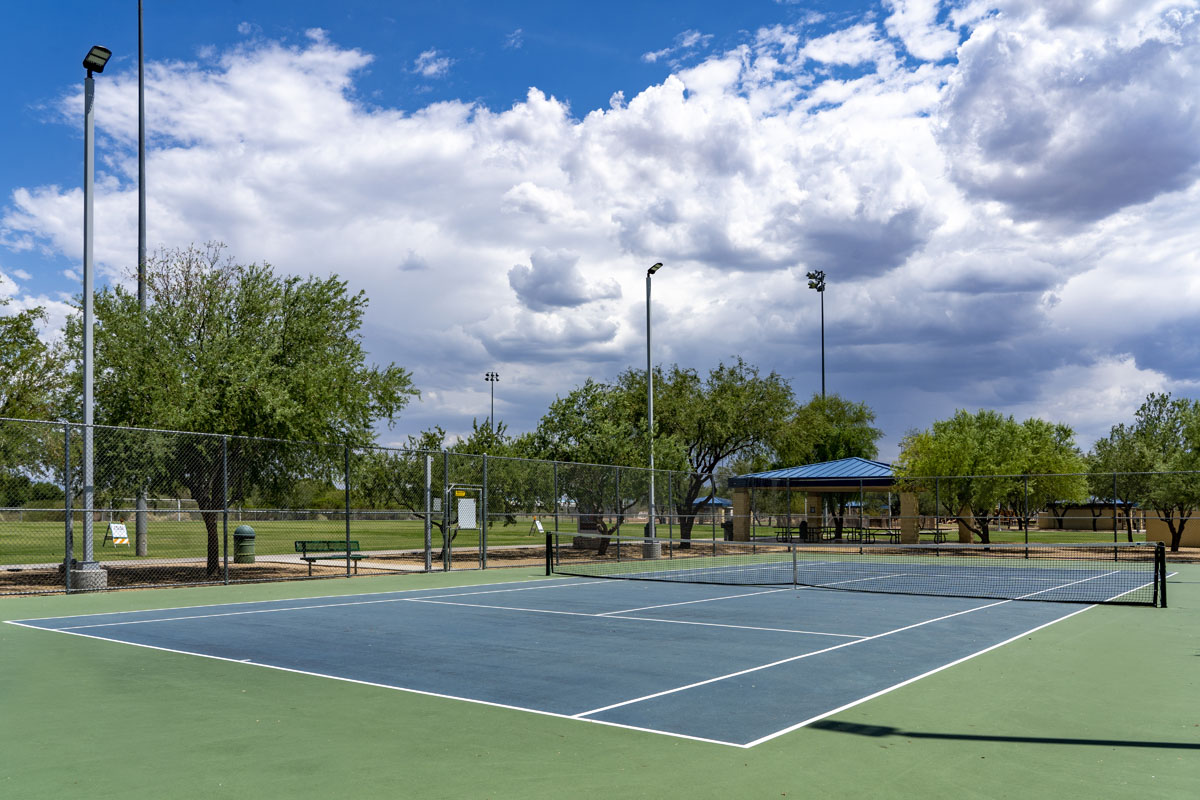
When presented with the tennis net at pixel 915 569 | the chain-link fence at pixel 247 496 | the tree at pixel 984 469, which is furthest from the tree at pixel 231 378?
the tree at pixel 984 469

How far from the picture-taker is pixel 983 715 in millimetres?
8094

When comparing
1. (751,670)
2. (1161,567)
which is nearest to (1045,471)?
(1161,567)

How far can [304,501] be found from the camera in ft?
88.0

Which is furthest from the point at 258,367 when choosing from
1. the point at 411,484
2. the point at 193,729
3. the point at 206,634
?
the point at 193,729

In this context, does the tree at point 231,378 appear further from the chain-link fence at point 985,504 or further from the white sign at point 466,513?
the chain-link fence at point 985,504

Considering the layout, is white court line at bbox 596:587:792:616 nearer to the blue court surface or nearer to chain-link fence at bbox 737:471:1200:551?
the blue court surface

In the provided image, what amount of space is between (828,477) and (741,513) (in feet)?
19.2

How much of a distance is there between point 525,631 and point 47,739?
6.87m

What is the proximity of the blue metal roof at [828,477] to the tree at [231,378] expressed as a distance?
23.2 meters

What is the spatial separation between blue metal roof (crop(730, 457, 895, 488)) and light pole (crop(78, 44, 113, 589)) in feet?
102

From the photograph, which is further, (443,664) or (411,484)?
(411,484)

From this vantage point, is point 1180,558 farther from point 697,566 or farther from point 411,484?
point 411,484

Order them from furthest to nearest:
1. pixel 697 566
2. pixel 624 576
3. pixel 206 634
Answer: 1. pixel 697 566
2. pixel 624 576
3. pixel 206 634

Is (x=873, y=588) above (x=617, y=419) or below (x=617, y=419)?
below
